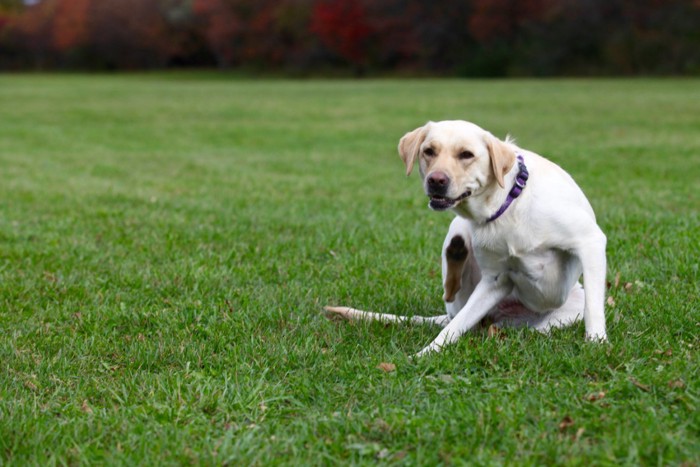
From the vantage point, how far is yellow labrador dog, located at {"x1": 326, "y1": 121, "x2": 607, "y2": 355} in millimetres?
4367

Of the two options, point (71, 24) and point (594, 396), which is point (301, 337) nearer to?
point (594, 396)

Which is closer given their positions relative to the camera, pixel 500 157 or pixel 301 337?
pixel 500 157

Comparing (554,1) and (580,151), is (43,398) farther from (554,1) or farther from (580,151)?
(554,1)

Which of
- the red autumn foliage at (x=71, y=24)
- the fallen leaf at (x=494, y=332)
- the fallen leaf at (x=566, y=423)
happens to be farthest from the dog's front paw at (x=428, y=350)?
the red autumn foliage at (x=71, y=24)

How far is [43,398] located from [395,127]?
16.3 metres

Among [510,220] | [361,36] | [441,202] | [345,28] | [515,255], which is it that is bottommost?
[515,255]

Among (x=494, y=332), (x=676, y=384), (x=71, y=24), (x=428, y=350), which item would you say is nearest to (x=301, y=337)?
(x=428, y=350)

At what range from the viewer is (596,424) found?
3344mm

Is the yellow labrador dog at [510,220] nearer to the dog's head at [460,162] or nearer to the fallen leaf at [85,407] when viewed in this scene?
the dog's head at [460,162]

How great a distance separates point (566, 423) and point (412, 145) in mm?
1758

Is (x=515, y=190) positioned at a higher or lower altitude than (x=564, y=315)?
higher

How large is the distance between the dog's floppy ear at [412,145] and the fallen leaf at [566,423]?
1558 millimetres

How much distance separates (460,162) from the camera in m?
4.38

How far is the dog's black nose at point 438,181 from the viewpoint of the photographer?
13.9ft
